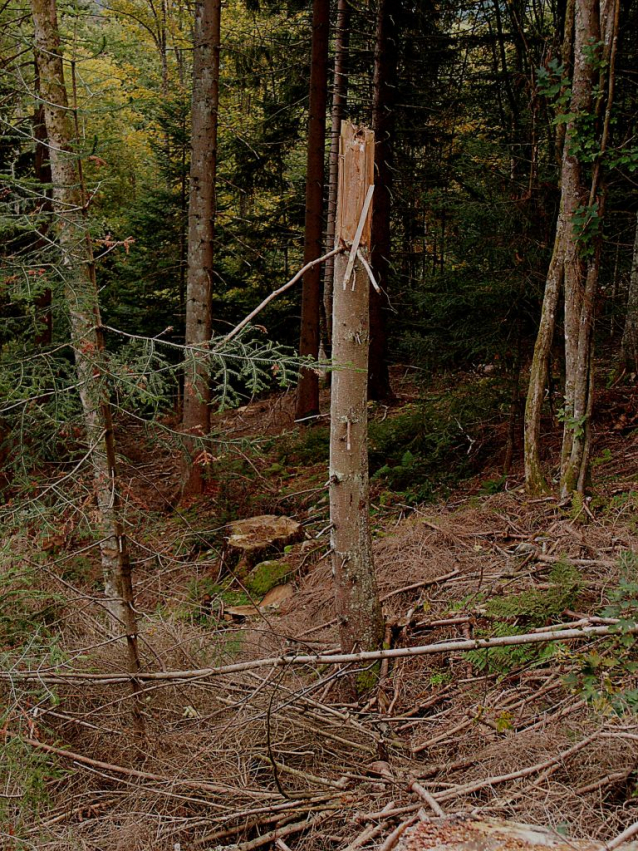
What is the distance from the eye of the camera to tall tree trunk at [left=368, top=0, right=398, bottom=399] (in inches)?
456

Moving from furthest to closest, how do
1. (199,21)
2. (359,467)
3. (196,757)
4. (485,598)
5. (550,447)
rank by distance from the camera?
(199,21), (550,447), (485,598), (359,467), (196,757)

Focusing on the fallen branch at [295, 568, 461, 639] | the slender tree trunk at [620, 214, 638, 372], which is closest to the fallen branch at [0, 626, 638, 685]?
the fallen branch at [295, 568, 461, 639]

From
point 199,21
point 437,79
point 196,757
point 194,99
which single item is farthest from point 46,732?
point 437,79

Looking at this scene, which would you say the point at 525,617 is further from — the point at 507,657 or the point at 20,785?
the point at 20,785

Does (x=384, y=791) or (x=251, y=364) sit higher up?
(x=251, y=364)

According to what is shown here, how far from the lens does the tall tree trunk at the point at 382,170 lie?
11.6m

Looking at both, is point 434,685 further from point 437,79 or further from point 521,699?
point 437,79

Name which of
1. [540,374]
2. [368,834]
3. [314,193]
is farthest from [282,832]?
[314,193]

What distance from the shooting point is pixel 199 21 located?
9.46 metres

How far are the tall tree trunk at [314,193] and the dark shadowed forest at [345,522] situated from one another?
0.05 metres

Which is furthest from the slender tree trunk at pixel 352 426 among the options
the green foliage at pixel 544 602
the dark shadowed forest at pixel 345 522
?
the green foliage at pixel 544 602

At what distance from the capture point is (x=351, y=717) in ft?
12.9

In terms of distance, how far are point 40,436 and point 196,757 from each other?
2.20m

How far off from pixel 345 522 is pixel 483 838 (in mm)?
2056
